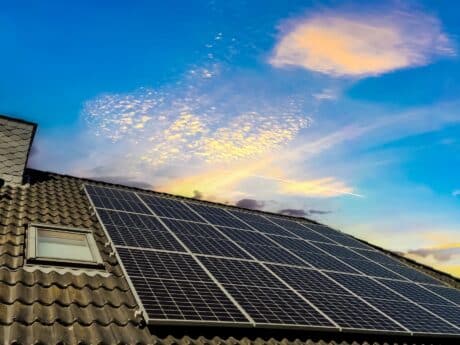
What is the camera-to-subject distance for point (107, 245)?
29.7ft

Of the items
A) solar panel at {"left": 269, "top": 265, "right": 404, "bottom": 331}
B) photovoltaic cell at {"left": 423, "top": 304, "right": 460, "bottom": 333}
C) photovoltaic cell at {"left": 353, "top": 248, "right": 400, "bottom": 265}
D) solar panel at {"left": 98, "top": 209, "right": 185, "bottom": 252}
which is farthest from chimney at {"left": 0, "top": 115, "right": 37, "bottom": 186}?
photovoltaic cell at {"left": 423, "top": 304, "right": 460, "bottom": 333}

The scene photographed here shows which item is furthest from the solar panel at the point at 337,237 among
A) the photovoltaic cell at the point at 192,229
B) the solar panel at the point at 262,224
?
the photovoltaic cell at the point at 192,229

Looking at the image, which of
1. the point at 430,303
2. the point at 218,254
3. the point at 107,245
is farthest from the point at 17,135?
the point at 430,303

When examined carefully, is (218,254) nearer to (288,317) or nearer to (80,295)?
(288,317)

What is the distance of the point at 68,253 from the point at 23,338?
2860 millimetres

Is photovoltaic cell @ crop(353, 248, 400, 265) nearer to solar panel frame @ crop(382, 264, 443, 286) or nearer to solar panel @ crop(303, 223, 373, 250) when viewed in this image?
solar panel frame @ crop(382, 264, 443, 286)

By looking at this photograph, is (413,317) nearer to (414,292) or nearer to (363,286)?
(363,286)

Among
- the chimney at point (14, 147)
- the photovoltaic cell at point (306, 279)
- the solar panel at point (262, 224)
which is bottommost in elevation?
the photovoltaic cell at point (306, 279)

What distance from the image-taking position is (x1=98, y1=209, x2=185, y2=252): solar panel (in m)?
9.05

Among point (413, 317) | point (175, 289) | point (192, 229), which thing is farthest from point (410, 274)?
point (175, 289)

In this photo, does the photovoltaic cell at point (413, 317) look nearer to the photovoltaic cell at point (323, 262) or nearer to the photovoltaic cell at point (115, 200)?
the photovoltaic cell at point (323, 262)

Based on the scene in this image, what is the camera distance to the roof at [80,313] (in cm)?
580

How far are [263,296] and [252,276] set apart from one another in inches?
31.7

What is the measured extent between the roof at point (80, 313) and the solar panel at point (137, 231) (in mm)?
379
